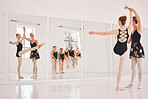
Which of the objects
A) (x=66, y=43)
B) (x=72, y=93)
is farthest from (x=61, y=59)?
(x=72, y=93)

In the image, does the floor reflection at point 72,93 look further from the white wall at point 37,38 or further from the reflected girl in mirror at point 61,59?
the reflected girl in mirror at point 61,59

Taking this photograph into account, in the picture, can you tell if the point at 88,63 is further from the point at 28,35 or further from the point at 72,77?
the point at 28,35

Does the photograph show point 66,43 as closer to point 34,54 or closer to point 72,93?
point 34,54

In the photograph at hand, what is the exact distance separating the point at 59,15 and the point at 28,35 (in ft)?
4.50

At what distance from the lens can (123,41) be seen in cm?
344

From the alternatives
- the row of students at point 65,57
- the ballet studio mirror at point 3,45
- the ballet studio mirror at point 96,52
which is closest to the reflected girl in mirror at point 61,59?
the row of students at point 65,57

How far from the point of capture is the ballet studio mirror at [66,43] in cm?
566

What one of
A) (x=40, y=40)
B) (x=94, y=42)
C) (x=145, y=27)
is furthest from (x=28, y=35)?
(x=145, y=27)

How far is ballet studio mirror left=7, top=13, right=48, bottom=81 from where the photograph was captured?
5098 millimetres

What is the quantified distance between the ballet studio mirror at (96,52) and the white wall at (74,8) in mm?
394

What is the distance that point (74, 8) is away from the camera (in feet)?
21.2

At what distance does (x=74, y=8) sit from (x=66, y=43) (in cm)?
137

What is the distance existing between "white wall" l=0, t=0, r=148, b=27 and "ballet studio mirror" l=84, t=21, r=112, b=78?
1.29ft

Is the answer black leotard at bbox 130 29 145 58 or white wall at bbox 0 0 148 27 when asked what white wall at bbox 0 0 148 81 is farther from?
black leotard at bbox 130 29 145 58
